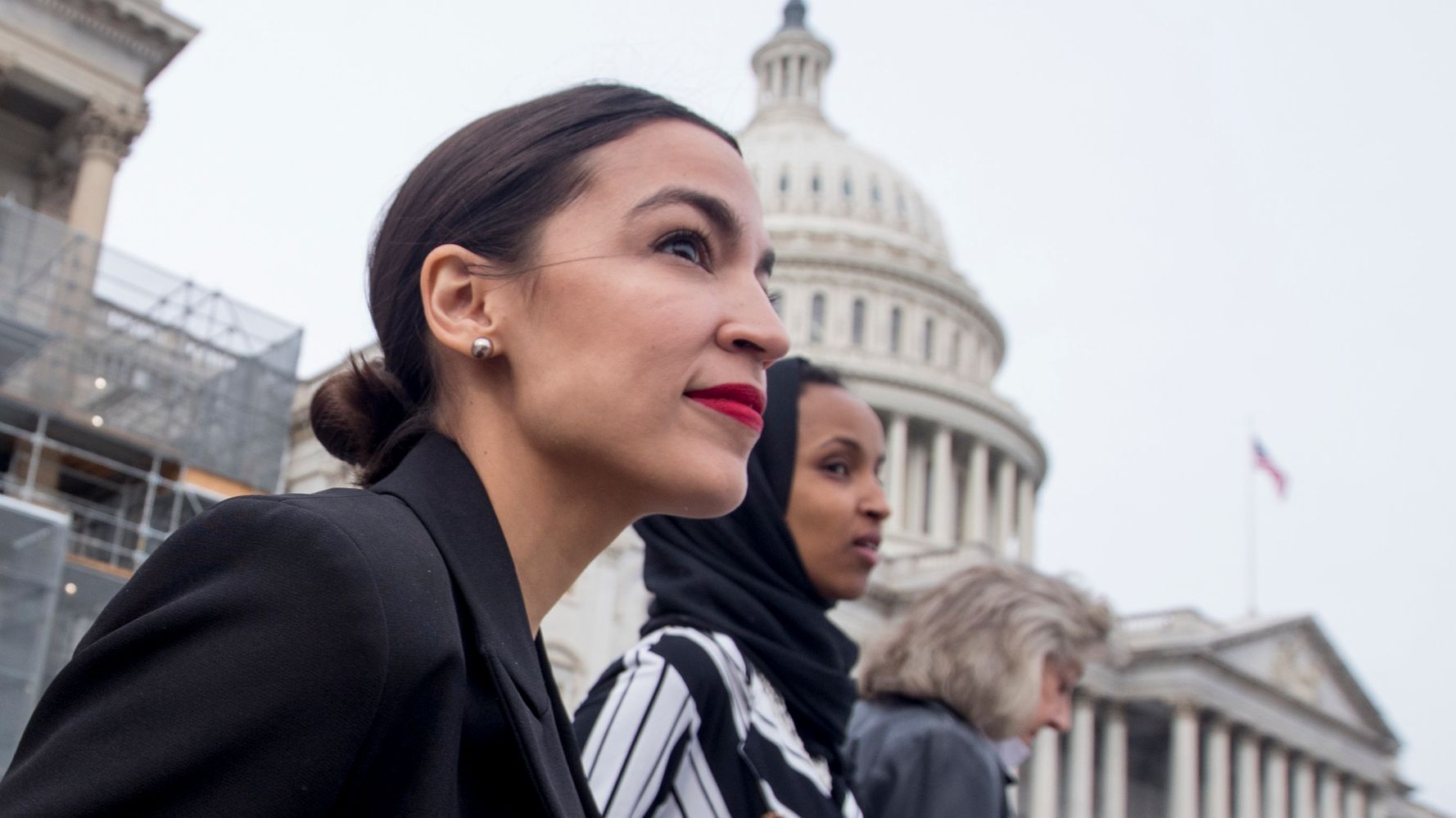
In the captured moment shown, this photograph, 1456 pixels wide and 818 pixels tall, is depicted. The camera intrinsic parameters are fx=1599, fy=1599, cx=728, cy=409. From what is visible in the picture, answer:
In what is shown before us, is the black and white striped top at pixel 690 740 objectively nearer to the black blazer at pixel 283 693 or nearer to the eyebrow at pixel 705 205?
the eyebrow at pixel 705 205

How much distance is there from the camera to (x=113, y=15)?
19.4m

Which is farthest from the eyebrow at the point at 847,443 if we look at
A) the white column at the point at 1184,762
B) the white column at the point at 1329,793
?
the white column at the point at 1329,793

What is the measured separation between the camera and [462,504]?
157 cm

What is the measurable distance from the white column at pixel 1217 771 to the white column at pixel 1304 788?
151 inches

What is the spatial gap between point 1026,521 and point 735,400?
58306mm

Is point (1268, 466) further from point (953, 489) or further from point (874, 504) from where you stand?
point (874, 504)

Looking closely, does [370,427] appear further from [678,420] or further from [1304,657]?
[1304,657]

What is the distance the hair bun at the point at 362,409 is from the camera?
187 cm

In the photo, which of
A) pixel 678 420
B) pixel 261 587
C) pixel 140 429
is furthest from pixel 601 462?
pixel 140 429

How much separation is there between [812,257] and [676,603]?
54.8 m

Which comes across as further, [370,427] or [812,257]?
[812,257]

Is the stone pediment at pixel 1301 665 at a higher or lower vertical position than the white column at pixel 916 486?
lower

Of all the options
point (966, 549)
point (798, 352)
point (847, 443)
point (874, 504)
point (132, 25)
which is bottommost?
point (874, 504)

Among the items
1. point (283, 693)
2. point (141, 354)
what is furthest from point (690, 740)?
point (141, 354)
